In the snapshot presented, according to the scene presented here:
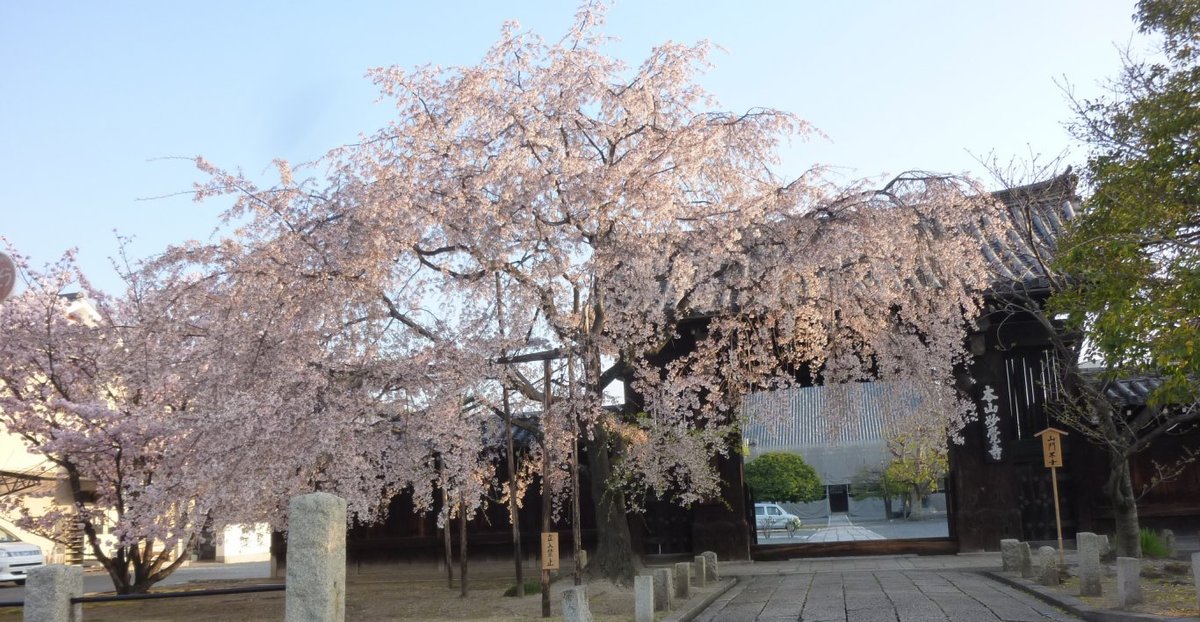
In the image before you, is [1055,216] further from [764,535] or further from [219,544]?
[219,544]

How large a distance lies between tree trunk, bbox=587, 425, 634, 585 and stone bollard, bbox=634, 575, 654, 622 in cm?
350

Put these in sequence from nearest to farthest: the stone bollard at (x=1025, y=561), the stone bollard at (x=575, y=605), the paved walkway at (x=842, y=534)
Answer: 1. the stone bollard at (x=575, y=605)
2. the stone bollard at (x=1025, y=561)
3. the paved walkway at (x=842, y=534)

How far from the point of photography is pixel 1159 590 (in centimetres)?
1148

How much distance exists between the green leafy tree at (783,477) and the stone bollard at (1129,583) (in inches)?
1108

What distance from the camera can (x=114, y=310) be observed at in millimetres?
18828

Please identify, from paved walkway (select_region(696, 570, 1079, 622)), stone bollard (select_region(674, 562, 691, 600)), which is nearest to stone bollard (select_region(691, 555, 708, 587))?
paved walkway (select_region(696, 570, 1079, 622))

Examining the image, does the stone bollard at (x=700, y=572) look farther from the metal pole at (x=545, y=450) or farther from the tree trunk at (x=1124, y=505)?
the tree trunk at (x=1124, y=505)

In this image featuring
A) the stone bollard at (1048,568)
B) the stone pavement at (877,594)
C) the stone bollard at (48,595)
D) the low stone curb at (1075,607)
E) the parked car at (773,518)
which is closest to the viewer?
the stone bollard at (48,595)

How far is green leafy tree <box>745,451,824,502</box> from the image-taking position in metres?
38.3

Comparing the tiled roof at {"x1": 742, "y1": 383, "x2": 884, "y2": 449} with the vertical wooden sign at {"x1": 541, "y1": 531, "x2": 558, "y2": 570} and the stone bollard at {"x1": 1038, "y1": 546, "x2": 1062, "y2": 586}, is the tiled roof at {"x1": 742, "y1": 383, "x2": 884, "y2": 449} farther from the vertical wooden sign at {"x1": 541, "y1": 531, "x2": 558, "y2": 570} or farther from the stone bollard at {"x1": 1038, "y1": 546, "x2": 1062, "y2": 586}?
→ the vertical wooden sign at {"x1": 541, "y1": 531, "x2": 558, "y2": 570}

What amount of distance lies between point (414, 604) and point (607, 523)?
10.9ft

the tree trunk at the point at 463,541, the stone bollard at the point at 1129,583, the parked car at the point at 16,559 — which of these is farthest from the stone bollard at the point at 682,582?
the parked car at the point at 16,559

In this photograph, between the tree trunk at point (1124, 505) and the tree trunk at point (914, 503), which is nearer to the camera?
the tree trunk at point (1124, 505)

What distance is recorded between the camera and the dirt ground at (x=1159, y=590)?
988 centimetres
